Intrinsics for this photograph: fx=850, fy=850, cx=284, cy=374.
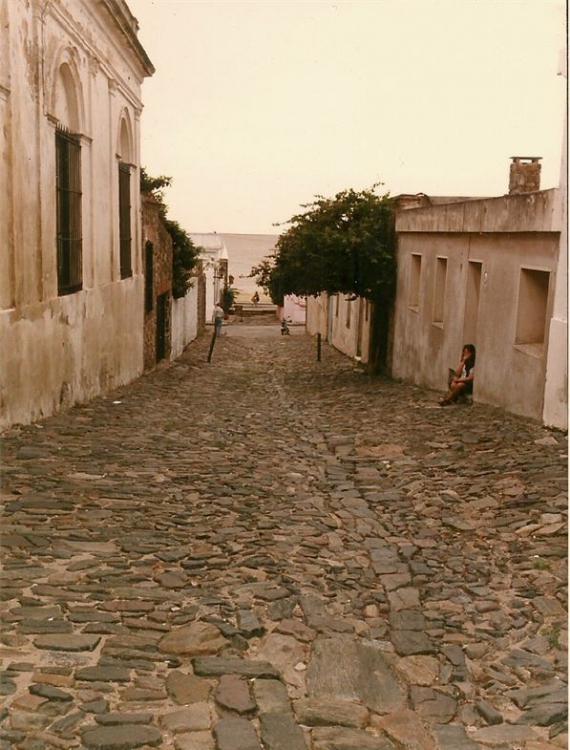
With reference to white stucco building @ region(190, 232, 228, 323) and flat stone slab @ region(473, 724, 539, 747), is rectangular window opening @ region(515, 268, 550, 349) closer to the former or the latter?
flat stone slab @ region(473, 724, 539, 747)

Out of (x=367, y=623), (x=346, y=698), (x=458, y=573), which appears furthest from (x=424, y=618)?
(x=346, y=698)

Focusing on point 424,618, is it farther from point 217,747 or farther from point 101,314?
point 101,314

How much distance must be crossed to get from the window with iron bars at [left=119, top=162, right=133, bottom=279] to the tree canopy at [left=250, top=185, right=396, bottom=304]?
3629mm

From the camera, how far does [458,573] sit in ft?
18.5

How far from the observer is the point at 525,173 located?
1548 centimetres

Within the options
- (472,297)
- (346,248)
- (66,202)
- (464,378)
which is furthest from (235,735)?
(346,248)

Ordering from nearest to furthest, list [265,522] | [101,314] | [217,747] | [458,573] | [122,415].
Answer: [217,747]
[458,573]
[265,522]
[122,415]
[101,314]

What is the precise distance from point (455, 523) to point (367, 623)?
6.50 ft

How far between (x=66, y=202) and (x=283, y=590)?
7196 millimetres

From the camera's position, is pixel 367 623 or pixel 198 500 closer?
pixel 367 623

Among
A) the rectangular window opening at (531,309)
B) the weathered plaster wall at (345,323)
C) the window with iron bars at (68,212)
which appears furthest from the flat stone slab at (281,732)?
the weathered plaster wall at (345,323)

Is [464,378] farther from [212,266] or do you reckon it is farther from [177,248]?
[212,266]

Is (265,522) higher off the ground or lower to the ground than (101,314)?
lower

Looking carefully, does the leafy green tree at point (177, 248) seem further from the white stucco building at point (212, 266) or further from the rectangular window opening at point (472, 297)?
the white stucco building at point (212, 266)
